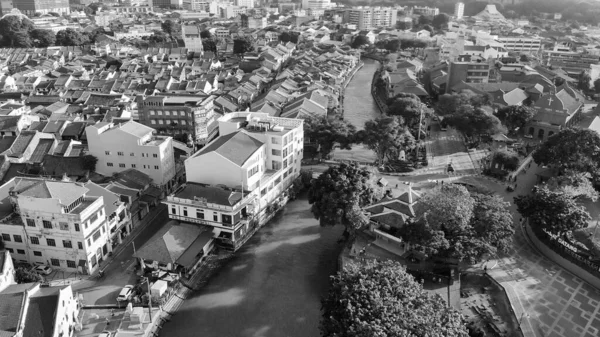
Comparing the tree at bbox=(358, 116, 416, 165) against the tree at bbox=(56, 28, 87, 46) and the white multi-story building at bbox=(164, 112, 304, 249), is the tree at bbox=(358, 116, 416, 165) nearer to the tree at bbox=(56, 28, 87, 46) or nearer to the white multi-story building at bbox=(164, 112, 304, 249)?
the white multi-story building at bbox=(164, 112, 304, 249)

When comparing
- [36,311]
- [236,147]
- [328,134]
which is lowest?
[36,311]

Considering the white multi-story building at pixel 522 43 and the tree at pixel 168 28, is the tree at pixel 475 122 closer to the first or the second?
the white multi-story building at pixel 522 43

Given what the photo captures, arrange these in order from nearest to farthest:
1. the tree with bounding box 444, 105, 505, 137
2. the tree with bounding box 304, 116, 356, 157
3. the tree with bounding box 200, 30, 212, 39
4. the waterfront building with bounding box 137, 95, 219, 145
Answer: the tree with bounding box 304, 116, 356, 157 → the tree with bounding box 444, 105, 505, 137 → the waterfront building with bounding box 137, 95, 219, 145 → the tree with bounding box 200, 30, 212, 39

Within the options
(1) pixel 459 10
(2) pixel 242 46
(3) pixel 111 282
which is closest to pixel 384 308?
(3) pixel 111 282

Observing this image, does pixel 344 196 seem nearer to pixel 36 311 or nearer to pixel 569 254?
pixel 569 254

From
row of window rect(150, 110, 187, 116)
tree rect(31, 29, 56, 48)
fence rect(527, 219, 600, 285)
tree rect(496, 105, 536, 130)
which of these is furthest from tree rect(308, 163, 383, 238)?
tree rect(31, 29, 56, 48)

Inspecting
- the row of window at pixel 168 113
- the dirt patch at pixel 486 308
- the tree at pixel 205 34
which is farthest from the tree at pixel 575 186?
the tree at pixel 205 34
